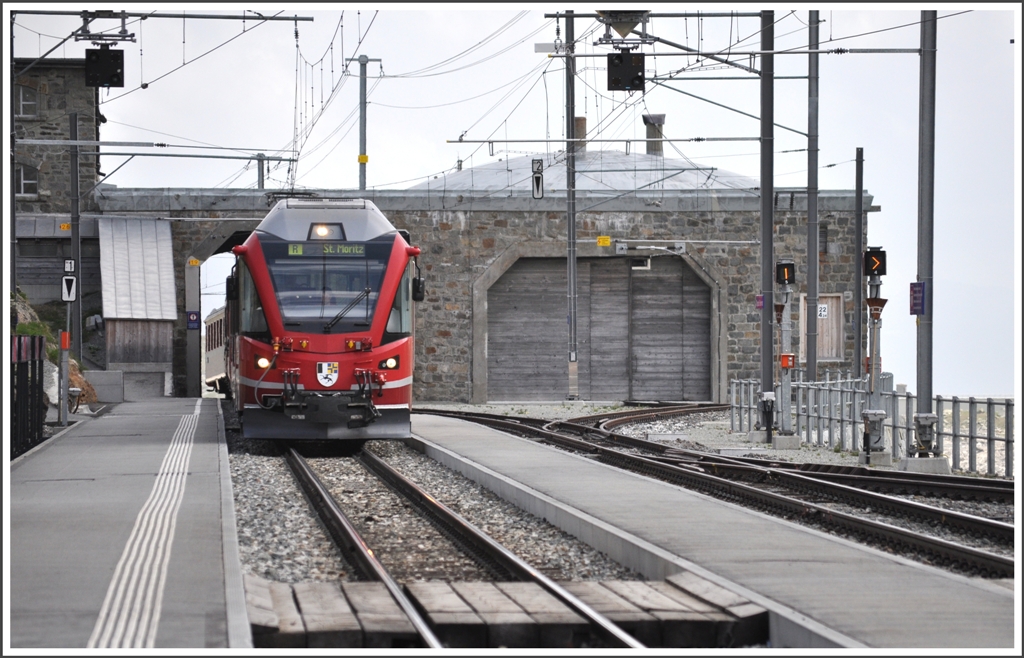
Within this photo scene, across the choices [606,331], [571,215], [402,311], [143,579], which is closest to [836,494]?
[402,311]

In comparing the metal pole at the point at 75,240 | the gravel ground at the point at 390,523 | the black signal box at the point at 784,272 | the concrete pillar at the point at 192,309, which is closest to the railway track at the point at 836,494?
the gravel ground at the point at 390,523

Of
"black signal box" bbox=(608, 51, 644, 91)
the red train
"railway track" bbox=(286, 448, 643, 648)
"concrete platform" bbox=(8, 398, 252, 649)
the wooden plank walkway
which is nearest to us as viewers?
"concrete platform" bbox=(8, 398, 252, 649)

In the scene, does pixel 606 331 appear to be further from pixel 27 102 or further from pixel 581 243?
pixel 27 102

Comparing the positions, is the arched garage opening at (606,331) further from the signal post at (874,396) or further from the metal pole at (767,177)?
the signal post at (874,396)

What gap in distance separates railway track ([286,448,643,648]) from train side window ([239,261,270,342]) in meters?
2.06

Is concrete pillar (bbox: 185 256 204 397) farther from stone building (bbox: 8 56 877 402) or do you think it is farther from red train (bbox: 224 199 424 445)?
red train (bbox: 224 199 424 445)

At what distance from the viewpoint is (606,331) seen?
36.2m

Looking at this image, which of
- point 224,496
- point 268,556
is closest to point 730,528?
point 268,556

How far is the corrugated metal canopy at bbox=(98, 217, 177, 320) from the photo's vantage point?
3309 centimetres

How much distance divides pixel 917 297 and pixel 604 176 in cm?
2606

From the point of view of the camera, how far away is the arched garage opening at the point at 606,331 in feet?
117

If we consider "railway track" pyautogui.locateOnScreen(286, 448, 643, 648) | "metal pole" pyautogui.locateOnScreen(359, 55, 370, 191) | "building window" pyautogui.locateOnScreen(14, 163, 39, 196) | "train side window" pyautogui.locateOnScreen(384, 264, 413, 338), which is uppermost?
"metal pole" pyautogui.locateOnScreen(359, 55, 370, 191)

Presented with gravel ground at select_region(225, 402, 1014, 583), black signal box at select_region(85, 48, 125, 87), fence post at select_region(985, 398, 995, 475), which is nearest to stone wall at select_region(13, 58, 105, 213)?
black signal box at select_region(85, 48, 125, 87)

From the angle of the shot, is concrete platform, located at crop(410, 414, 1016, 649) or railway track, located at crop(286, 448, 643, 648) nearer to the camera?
concrete platform, located at crop(410, 414, 1016, 649)
